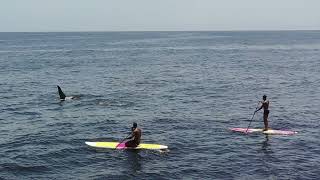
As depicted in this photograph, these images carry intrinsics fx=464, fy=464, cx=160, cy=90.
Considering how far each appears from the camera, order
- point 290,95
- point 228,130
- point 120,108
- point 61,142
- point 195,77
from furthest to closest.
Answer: point 195,77
point 290,95
point 120,108
point 228,130
point 61,142

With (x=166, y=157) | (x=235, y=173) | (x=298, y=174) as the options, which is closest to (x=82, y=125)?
(x=166, y=157)

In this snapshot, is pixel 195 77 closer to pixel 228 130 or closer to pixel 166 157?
pixel 228 130

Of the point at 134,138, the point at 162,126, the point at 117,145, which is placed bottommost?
the point at 162,126

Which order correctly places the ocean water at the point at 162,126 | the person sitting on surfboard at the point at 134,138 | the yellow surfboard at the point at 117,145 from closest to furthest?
the ocean water at the point at 162,126
the person sitting on surfboard at the point at 134,138
the yellow surfboard at the point at 117,145

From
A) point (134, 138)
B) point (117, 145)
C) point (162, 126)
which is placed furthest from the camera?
point (162, 126)

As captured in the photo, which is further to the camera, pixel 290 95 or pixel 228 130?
pixel 290 95

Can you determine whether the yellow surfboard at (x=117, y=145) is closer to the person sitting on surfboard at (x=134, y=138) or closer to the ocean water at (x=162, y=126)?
the person sitting on surfboard at (x=134, y=138)

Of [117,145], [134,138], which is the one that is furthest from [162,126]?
[134,138]

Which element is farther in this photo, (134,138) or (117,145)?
(117,145)

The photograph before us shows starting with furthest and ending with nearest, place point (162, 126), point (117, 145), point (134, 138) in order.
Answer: point (162, 126)
point (117, 145)
point (134, 138)

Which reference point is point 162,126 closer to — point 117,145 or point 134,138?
point 117,145

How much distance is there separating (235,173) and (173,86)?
38.1 meters

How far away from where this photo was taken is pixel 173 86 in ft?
211

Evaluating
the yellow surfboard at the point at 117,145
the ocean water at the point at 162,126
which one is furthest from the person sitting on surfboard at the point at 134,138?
the ocean water at the point at 162,126
